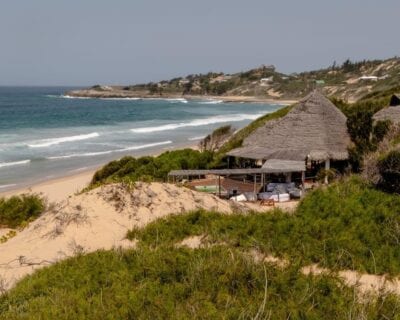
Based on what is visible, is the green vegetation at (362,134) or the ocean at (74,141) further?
the ocean at (74,141)

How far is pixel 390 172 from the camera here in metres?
11.0

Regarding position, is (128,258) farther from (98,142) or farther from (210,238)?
(98,142)

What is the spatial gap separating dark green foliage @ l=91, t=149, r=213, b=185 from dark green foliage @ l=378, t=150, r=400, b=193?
8.26 meters

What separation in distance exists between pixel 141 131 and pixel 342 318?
41.8 metres

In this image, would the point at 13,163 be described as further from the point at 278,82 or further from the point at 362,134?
the point at 278,82

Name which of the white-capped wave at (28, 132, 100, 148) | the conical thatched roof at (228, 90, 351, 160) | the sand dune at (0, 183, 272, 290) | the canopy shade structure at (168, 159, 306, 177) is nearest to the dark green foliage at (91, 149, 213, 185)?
the canopy shade structure at (168, 159, 306, 177)

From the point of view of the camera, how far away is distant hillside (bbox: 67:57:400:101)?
99.3 m

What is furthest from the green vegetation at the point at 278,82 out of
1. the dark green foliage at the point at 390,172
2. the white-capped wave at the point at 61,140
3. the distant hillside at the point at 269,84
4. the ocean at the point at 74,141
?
the dark green foliage at the point at 390,172

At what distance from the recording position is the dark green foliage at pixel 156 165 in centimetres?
1817

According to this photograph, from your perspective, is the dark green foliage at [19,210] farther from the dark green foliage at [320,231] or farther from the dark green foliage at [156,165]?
the dark green foliage at [156,165]

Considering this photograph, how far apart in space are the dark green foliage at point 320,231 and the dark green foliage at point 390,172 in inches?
27.6

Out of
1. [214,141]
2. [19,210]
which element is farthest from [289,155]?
[214,141]

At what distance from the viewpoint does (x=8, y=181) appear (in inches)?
910

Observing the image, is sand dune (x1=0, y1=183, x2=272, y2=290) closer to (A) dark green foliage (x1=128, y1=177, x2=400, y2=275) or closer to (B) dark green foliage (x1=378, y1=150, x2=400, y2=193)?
(A) dark green foliage (x1=128, y1=177, x2=400, y2=275)
